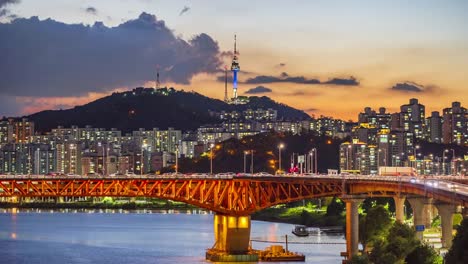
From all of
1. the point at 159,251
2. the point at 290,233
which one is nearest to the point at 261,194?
the point at 159,251

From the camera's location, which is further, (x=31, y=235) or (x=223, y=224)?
(x=31, y=235)

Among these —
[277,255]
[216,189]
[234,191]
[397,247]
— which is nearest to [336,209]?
[277,255]

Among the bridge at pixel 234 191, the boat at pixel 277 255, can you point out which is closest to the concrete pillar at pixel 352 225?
the bridge at pixel 234 191

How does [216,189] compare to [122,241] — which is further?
[122,241]

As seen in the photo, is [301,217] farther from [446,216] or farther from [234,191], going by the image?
[446,216]

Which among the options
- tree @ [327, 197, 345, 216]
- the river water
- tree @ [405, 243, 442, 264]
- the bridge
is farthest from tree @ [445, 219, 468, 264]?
tree @ [327, 197, 345, 216]

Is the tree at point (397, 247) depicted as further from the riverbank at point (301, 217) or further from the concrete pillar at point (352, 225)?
the riverbank at point (301, 217)

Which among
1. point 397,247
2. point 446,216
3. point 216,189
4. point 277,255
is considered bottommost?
point 277,255

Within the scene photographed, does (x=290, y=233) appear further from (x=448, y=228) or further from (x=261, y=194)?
(x=448, y=228)
